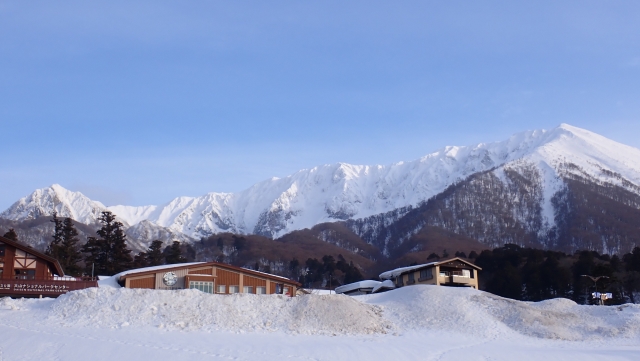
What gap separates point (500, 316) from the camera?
4784 cm

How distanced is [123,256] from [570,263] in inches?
2359

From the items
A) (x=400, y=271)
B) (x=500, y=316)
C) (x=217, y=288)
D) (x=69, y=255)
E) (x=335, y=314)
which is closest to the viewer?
(x=335, y=314)

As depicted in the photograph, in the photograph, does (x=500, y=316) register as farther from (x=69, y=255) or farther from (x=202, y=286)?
(x=69, y=255)

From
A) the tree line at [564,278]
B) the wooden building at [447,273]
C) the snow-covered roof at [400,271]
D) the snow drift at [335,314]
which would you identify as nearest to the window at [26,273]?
the snow drift at [335,314]

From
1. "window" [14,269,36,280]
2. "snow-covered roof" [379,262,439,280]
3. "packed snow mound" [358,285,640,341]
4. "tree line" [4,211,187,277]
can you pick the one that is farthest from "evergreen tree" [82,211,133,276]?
"packed snow mound" [358,285,640,341]

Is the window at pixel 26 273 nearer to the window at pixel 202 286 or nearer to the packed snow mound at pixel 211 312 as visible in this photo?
the window at pixel 202 286

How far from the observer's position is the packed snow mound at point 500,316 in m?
44.7


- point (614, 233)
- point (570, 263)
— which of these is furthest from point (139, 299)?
point (614, 233)

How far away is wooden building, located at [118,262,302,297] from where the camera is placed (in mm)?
51812

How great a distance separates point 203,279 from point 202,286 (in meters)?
0.57

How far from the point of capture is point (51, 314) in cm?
3869

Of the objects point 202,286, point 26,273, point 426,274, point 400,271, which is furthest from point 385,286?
point 26,273

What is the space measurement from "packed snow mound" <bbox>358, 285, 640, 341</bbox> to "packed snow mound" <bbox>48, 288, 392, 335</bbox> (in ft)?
12.6

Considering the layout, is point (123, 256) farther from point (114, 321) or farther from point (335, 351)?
point (335, 351)
